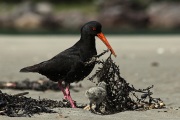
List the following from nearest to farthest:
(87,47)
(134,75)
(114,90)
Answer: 1. (114,90)
2. (87,47)
3. (134,75)

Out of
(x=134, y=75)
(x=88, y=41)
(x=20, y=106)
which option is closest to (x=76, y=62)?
(x=88, y=41)

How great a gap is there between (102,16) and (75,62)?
50984mm

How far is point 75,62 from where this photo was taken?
320 inches

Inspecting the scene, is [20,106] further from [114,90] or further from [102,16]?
[102,16]

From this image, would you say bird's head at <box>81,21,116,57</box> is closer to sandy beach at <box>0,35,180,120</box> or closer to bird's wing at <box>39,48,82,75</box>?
bird's wing at <box>39,48,82,75</box>

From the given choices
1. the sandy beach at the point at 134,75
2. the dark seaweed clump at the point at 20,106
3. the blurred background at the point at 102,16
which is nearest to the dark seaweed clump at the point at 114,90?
the sandy beach at the point at 134,75

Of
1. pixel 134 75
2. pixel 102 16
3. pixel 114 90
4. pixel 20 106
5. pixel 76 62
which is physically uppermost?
pixel 102 16

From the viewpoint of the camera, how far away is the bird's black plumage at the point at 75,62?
8.15 metres

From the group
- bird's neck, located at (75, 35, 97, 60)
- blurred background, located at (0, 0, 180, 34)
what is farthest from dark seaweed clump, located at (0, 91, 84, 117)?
blurred background, located at (0, 0, 180, 34)

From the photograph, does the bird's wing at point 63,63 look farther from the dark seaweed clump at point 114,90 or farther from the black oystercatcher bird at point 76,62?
the dark seaweed clump at point 114,90

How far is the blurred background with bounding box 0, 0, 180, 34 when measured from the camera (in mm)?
57531

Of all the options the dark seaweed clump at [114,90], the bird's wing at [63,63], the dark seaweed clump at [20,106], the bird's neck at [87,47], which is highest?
the bird's neck at [87,47]

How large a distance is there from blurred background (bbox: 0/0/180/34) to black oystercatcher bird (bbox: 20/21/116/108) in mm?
46724

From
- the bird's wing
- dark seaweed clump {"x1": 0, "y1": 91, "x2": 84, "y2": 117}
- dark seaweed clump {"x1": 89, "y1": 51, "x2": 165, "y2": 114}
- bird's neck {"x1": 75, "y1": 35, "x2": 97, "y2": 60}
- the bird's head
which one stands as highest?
the bird's head
